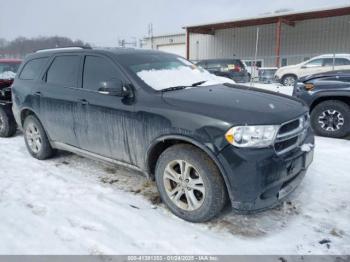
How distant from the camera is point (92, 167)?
4.61m

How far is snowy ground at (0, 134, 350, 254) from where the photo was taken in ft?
8.87

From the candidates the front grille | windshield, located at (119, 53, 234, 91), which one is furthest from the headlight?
windshield, located at (119, 53, 234, 91)

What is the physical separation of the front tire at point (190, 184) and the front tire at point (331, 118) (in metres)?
3.96

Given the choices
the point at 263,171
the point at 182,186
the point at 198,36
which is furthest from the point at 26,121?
the point at 198,36

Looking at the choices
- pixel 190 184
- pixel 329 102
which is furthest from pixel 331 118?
pixel 190 184

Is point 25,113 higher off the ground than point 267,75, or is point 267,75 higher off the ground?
point 267,75

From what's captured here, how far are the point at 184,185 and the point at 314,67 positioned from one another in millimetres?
14863

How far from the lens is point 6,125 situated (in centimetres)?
639

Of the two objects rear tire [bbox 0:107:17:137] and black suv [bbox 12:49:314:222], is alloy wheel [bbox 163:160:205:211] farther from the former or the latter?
rear tire [bbox 0:107:17:137]

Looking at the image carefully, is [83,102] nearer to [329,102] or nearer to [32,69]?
[32,69]

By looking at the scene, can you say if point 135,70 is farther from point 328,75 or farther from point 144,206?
point 328,75

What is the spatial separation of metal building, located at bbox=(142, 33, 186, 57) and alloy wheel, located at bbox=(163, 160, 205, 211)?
101 feet

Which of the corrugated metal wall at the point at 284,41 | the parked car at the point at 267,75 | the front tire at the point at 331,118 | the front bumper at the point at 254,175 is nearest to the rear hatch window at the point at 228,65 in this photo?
the parked car at the point at 267,75

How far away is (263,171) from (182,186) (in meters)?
0.85
